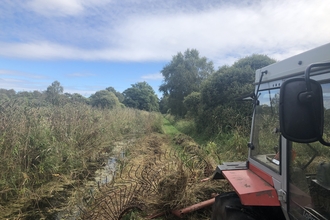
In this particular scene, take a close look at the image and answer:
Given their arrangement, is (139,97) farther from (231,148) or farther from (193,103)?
(231,148)

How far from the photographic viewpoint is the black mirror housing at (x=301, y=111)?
116 cm

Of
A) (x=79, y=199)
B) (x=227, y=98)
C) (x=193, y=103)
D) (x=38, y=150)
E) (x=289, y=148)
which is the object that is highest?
(x=227, y=98)

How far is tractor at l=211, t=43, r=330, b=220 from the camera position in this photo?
120cm

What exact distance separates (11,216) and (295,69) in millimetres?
4810

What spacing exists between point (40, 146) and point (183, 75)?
20.0 meters

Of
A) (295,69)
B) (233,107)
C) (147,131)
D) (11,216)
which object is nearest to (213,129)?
(233,107)

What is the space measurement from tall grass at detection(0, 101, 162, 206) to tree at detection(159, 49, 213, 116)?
16549mm

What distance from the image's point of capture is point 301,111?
3.93 ft

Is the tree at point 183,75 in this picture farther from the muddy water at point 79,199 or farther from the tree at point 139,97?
the tree at point 139,97

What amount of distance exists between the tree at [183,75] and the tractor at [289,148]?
21.8 metres

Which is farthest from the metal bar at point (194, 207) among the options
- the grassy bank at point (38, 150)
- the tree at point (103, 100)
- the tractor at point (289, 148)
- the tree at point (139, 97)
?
the tree at point (139, 97)

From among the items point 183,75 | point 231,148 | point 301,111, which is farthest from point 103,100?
point 301,111

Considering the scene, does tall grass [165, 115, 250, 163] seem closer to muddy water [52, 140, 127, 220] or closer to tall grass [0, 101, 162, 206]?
muddy water [52, 140, 127, 220]

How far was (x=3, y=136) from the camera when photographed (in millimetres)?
5098
